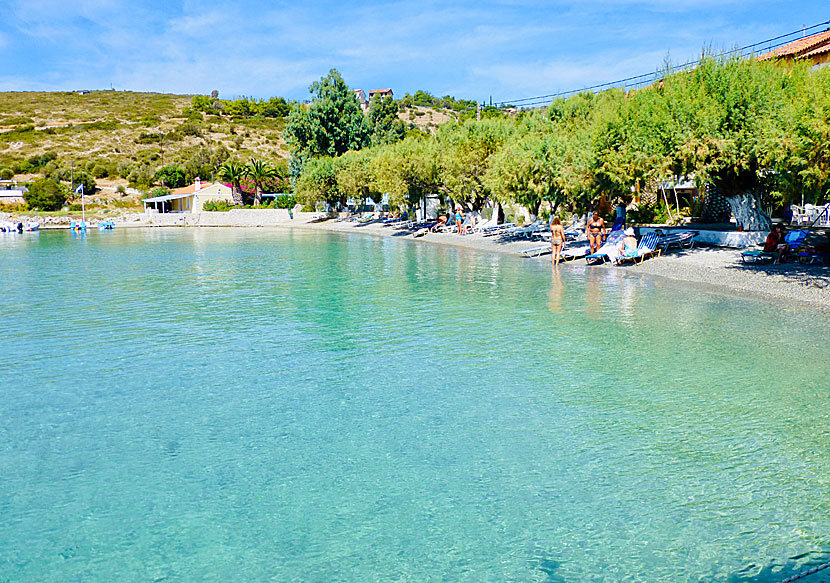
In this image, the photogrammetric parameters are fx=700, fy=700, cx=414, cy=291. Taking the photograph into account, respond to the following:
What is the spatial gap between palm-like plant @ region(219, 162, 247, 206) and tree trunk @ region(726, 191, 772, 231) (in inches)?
2650

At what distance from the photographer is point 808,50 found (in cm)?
3419

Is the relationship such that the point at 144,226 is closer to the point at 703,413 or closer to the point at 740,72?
the point at 740,72

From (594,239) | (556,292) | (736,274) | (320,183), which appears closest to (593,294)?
(556,292)

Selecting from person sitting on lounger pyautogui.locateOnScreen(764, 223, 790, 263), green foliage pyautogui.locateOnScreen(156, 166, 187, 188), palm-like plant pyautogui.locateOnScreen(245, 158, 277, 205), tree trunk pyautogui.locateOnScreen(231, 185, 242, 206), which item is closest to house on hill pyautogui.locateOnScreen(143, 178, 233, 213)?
tree trunk pyautogui.locateOnScreen(231, 185, 242, 206)

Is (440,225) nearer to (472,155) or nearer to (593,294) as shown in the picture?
(472,155)

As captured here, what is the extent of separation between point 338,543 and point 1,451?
15.1 feet

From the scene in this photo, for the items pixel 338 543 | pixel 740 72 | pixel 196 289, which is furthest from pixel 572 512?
pixel 740 72

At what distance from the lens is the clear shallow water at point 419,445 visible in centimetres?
573

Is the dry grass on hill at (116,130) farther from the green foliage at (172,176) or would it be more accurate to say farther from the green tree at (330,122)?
the green tree at (330,122)

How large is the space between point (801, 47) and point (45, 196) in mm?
80191

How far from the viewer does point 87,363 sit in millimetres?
12008

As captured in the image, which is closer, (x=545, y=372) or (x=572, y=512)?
(x=572, y=512)

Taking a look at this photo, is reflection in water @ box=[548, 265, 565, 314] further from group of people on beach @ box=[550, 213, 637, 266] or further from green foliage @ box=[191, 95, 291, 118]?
green foliage @ box=[191, 95, 291, 118]

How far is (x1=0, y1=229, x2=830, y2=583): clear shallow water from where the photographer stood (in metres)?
5.73
